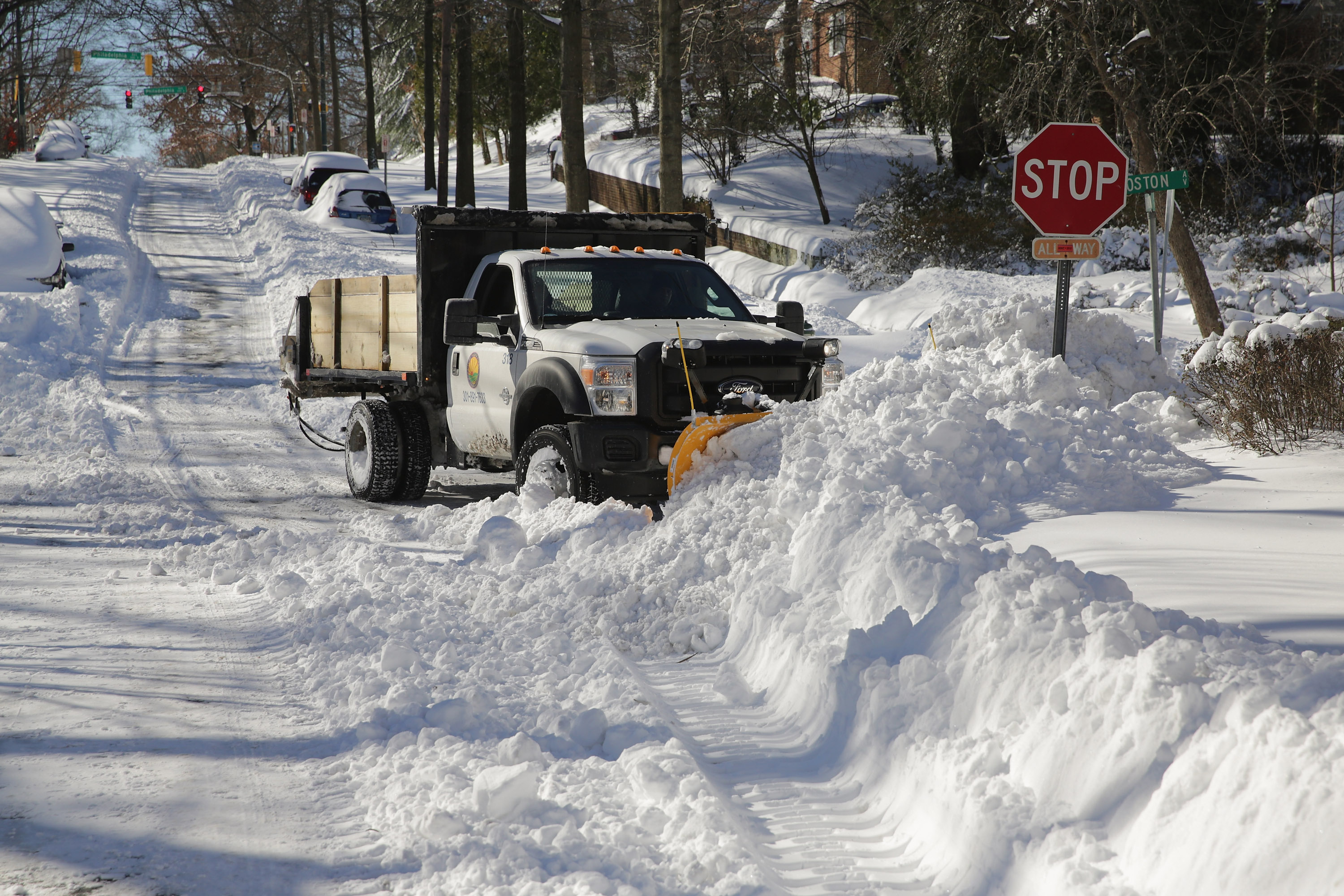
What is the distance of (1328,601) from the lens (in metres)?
4.00

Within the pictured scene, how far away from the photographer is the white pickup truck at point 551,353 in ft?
23.9

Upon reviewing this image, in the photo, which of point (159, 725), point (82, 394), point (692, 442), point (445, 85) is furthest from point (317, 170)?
point (159, 725)

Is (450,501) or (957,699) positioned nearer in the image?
(957,699)

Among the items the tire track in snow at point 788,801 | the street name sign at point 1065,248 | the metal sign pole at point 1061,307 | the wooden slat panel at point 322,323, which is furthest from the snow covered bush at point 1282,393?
the wooden slat panel at point 322,323

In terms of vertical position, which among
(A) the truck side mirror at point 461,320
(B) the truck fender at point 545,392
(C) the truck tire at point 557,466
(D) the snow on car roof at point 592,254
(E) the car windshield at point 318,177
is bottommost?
(C) the truck tire at point 557,466

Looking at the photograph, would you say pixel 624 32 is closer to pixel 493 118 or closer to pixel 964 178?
pixel 964 178

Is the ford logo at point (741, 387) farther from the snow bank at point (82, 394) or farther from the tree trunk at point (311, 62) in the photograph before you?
the tree trunk at point (311, 62)

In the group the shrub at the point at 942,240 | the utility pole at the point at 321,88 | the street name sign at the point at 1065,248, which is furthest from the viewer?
the utility pole at the point at 321,88

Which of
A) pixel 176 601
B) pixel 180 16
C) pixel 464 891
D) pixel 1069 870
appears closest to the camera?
pixel 1069 870

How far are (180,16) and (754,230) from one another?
107 feet

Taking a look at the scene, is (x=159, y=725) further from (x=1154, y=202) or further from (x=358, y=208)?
(x=358, y=208)

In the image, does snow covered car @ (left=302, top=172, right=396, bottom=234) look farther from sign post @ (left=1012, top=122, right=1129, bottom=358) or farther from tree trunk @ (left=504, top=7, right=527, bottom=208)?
sign post @ (left=1012, top=122, right=1129, bottom=358)

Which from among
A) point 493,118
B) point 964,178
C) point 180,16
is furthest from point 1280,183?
point 180,16

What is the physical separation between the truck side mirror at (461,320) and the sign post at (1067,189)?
4046 mm
